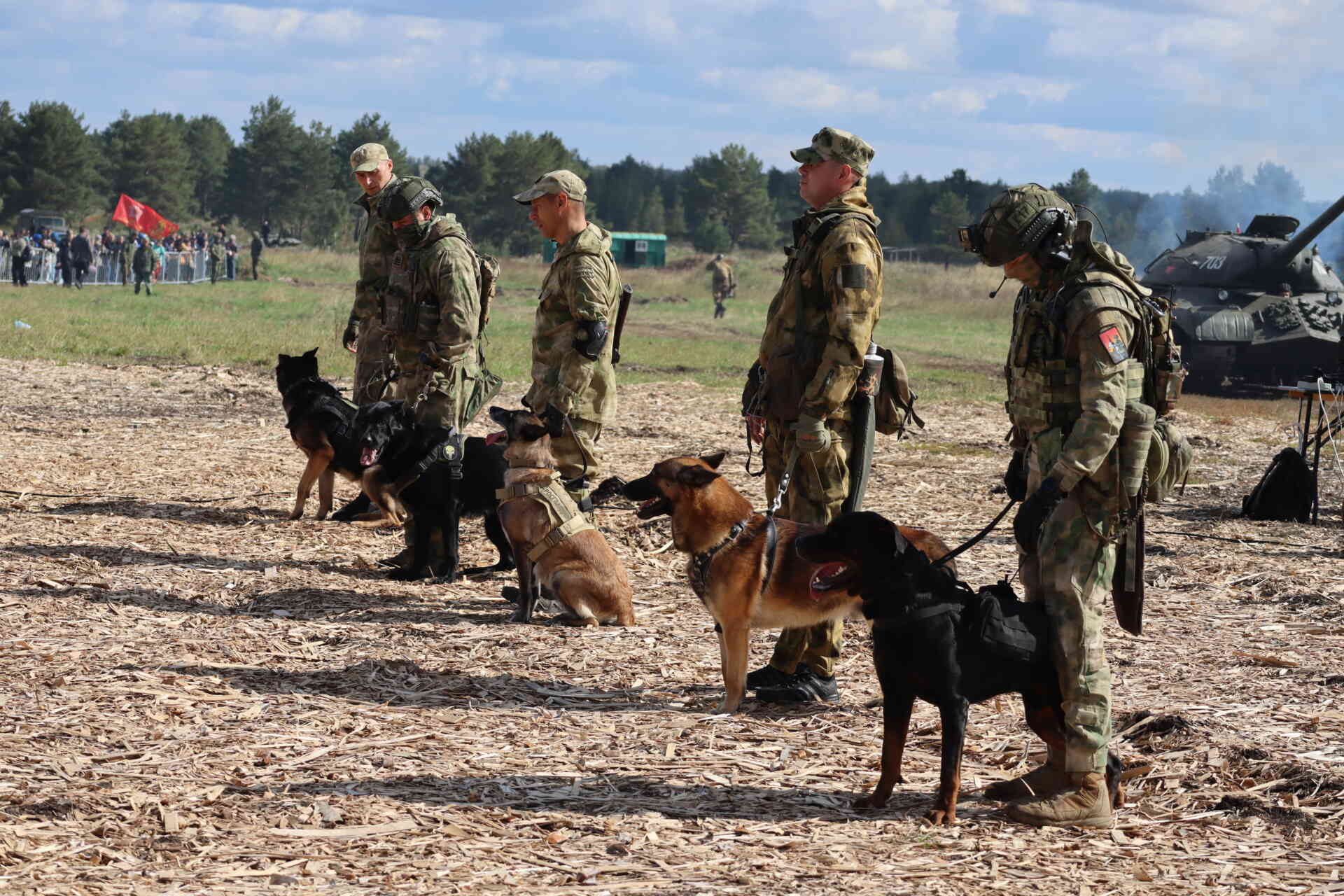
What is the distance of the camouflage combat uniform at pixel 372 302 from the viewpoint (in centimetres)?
942

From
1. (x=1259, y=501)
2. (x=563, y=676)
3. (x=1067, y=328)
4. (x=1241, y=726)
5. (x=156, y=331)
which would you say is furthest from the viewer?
(x=156, y=331)

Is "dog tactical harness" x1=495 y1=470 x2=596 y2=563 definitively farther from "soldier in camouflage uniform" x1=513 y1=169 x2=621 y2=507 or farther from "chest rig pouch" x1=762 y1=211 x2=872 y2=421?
"chest rig pouch" x1=762 y1=211 x2=872 y2=421

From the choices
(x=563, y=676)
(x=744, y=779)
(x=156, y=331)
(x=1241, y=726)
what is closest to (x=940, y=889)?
(x=744, y=779)

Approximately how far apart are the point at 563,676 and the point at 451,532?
216cm

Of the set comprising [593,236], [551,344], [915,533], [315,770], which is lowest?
Answer: [315,770]

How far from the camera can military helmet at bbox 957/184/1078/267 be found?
180 inches

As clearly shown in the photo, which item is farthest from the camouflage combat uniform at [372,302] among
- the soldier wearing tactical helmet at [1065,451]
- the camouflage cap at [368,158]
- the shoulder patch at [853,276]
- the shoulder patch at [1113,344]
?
the shoulder patch at [1113,344]

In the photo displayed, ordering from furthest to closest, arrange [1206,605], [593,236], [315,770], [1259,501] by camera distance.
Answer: [1259,501], [1206,605], [593,236], [315,770]

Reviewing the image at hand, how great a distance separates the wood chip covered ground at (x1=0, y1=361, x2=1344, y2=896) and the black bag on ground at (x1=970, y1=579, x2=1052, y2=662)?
62 cm

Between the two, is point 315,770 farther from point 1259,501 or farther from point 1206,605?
point 1259,501

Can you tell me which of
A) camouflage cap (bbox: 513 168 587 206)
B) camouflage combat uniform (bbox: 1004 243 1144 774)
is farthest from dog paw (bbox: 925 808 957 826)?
A: camouflage cap (bbox: 513 168 587 206)

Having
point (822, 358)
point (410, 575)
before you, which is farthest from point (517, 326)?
point (822, 358)

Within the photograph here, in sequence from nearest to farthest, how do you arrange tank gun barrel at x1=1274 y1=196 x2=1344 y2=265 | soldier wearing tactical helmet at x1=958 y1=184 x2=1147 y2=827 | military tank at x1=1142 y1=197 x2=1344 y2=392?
soldier wearing tactical helmet at x1=958 y1=184 x2=1147 y2=827, tank gun barrel at x1=1274 y1=196 x2=1344 y2=265, military tank at x1=1142 y1=197 x2=1344 y2=392

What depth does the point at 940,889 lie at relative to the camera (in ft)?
13.6
